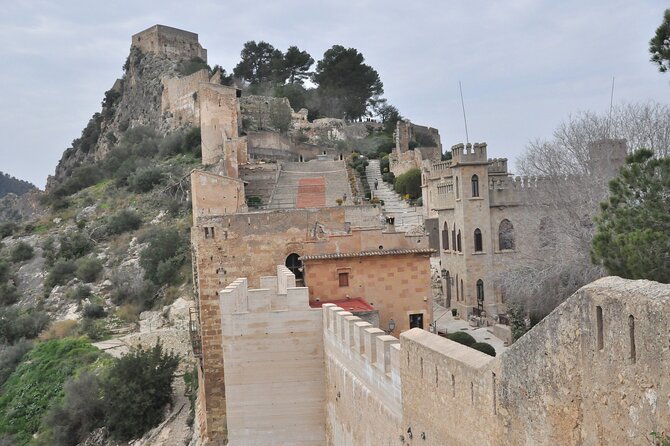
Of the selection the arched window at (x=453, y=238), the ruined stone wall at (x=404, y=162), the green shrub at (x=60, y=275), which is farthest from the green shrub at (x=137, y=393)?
the ruined stone wall at (x=404, y=162)

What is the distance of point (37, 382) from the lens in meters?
27.6

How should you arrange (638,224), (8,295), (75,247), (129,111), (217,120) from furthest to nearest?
1. (129,111)
2. (217,120)
3. (75,247)
4. (8,295)
5. (638,224)

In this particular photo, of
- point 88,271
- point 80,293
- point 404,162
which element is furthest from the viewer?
point 404,162

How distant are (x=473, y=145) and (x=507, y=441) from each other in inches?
919

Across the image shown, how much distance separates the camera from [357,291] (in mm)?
16531

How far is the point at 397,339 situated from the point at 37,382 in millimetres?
23209

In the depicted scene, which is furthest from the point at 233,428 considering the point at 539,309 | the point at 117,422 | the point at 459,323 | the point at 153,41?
the point at 153,41

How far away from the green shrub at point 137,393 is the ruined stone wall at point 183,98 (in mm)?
36392

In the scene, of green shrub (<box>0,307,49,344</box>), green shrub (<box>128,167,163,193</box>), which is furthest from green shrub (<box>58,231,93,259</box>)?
green shrub (<box>0,307,49,344</box>)

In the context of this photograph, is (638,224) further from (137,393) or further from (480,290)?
(137,393)

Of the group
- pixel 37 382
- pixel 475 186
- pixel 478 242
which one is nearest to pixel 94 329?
pixel 37 382

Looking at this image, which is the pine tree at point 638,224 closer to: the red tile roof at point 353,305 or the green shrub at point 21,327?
the red tile roof at point 353,305

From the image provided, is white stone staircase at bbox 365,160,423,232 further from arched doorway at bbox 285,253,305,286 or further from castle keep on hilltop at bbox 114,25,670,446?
arched doorway at bbox 285,253,305,286

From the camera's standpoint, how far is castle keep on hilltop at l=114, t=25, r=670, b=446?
4.31 m
